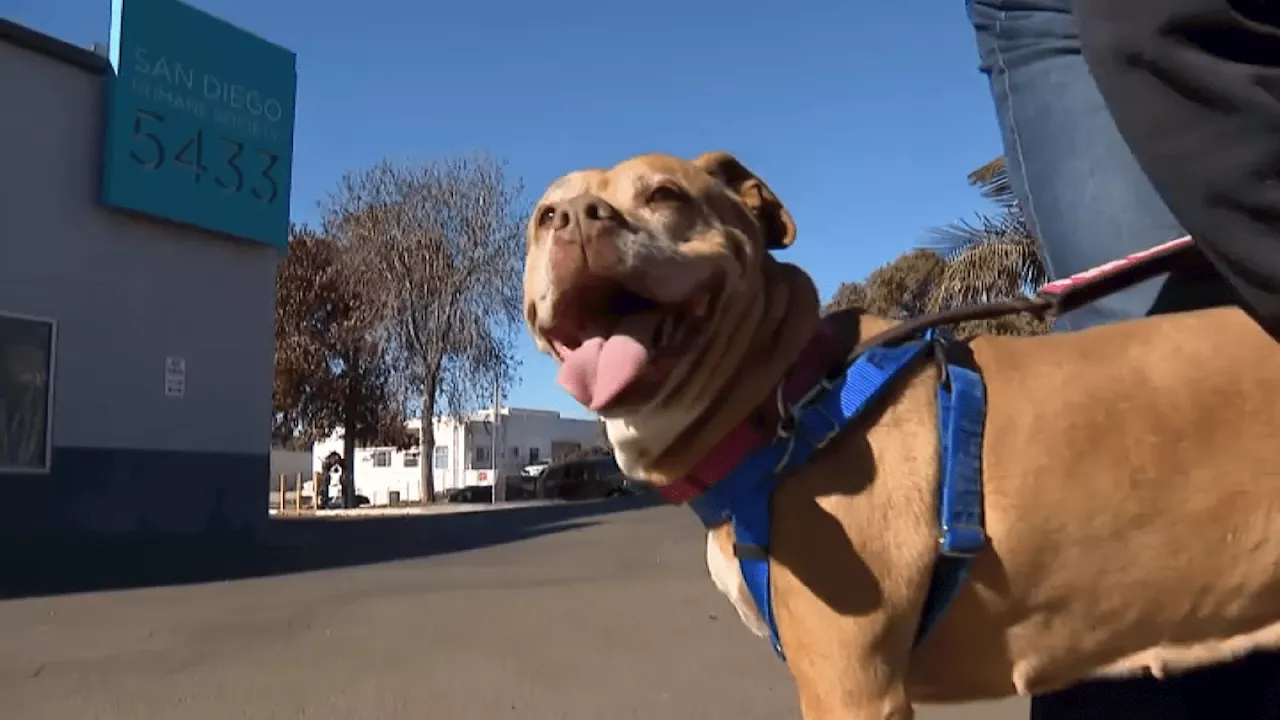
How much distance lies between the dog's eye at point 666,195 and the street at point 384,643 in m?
2.70

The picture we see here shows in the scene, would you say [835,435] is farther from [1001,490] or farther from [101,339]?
[101,339]

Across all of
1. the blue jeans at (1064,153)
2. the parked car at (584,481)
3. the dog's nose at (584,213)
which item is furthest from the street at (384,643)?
the parked car at (584,481)

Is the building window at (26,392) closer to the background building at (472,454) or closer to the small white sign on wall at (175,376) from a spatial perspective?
the small white sign on wall at (175,376)

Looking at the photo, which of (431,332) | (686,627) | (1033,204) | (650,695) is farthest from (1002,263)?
(431,332)

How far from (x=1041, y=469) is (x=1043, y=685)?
16.3 inches

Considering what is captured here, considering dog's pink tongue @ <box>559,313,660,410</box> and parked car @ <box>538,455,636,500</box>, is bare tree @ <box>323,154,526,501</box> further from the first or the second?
dog's pink tongue @ <box>559,313,660,410</box>

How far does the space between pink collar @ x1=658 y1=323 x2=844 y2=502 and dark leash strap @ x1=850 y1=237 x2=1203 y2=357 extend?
0.08 m

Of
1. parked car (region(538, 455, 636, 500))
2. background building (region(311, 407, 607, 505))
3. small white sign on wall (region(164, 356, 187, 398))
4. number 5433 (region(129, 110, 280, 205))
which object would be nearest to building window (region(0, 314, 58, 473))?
small white sign on wall (region(164, 356, 187, 398))

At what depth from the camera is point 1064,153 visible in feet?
8.40

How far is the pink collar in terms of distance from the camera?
2145mm

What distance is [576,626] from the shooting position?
6453 mm

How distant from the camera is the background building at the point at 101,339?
43.8 feet

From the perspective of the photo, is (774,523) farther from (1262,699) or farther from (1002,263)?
(1002,263)

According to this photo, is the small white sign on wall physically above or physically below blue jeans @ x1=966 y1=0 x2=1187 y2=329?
above
